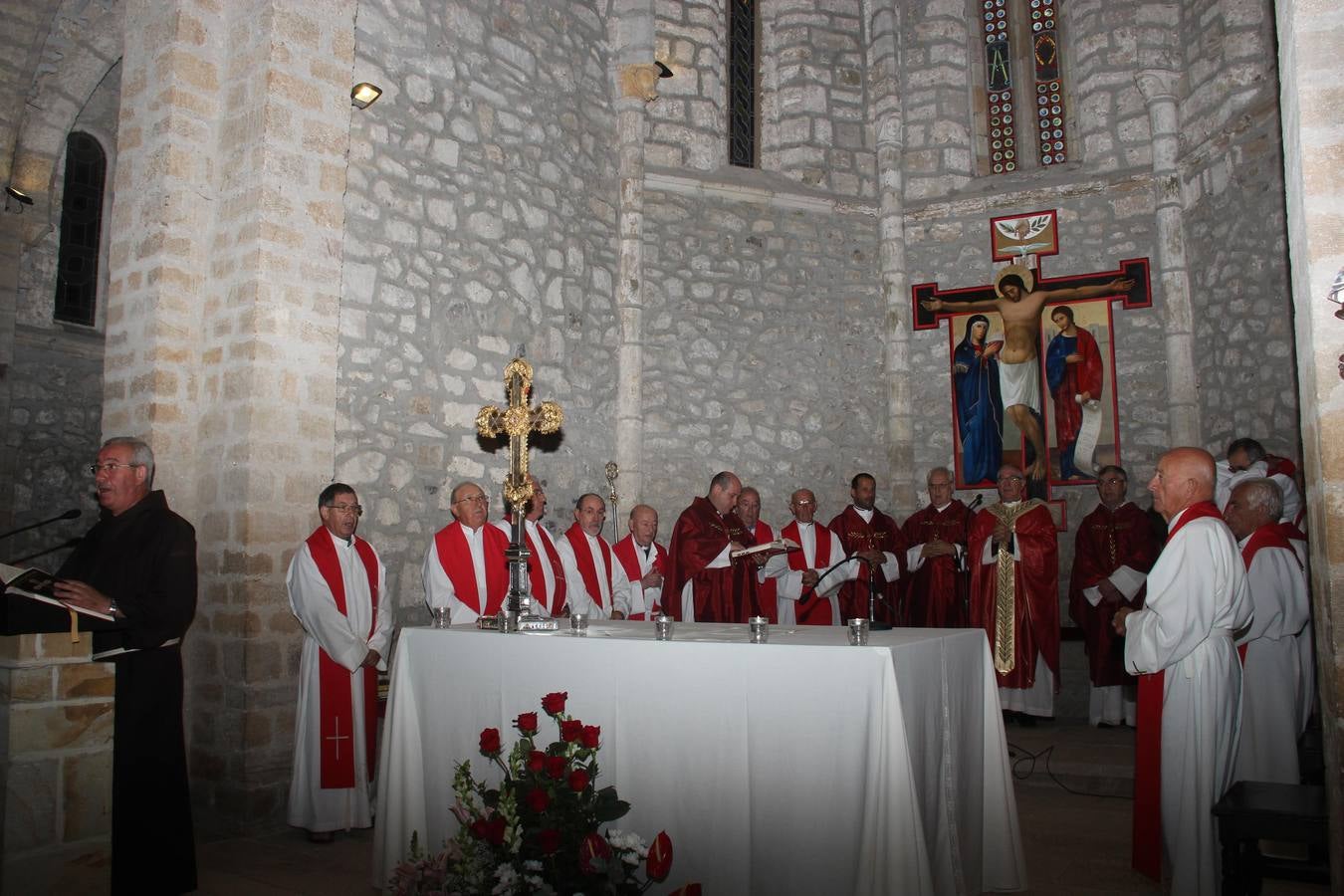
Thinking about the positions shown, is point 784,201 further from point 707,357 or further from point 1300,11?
point 1300,11

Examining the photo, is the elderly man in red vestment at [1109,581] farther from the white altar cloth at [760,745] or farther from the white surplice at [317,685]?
the white surplice at [317,685]

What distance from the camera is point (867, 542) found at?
8898mm

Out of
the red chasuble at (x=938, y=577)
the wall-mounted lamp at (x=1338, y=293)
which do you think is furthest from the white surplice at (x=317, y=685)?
the red chasuble at (x=938, y=577)

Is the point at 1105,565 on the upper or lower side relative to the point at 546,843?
upper

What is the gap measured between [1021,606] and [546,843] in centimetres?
577

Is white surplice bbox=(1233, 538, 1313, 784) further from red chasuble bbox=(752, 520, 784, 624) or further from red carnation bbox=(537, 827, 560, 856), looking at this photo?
red carnation bbox=(537, 827, 560, 856)

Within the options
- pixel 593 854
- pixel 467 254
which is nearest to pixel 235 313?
pixel 467 254

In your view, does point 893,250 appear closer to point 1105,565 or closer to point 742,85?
point 742,85

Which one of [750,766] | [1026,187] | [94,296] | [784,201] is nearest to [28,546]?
[94,296]

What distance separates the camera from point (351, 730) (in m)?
5.40

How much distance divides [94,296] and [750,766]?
1126cm

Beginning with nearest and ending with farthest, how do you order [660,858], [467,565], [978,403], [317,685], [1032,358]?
[660,858], [317,685], [467,565], [1032,358], [978,403]

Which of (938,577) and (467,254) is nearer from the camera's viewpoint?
(467,254)

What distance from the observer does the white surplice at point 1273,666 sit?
507 cm
